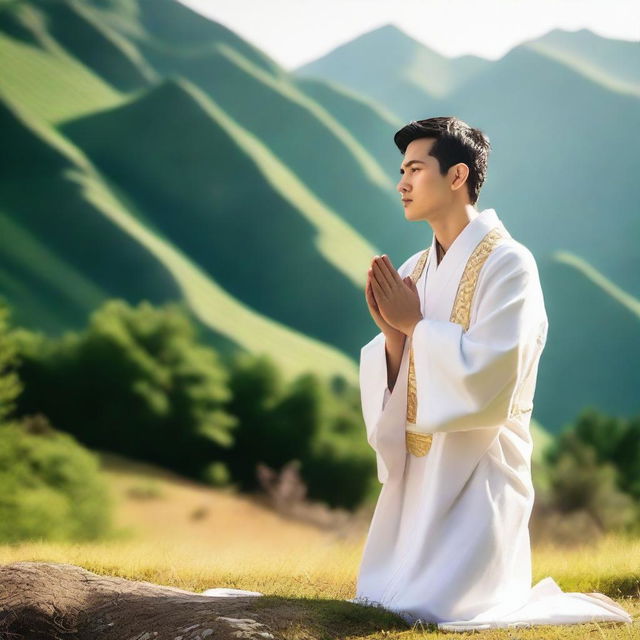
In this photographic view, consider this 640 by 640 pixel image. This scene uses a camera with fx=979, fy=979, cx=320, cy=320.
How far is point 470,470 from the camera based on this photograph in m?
4.10

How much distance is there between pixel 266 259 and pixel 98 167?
17.7 feet

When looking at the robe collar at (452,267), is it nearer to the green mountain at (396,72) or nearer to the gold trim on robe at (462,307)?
the gold trim on robe at (462,307)

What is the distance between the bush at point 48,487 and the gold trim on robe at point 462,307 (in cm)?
1556

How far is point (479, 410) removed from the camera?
153 inches

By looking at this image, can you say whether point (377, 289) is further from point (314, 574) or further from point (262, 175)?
point (262, 175)

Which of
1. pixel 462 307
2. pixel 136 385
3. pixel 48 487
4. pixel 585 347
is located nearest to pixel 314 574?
pixel 462 307

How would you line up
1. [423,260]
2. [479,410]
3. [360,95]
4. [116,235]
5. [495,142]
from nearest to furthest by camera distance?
[479,410] < [423,260] < [116,235] < [495,142] < [360,95]

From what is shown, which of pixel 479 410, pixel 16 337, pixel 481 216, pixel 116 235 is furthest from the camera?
pixel 116 235

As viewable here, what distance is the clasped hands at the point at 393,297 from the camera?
4172mm

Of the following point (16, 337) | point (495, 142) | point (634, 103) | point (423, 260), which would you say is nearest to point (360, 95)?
point (495, 142)

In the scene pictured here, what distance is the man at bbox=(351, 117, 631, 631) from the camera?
3969mm

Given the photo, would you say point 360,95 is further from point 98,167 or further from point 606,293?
point 606,293

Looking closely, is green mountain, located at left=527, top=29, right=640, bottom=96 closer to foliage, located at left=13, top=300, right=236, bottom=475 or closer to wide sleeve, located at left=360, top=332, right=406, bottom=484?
foliage, located at left=13, top=300, right=236, bottom=475

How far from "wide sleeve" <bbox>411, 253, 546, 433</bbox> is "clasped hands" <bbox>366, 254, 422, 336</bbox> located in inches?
2.7
